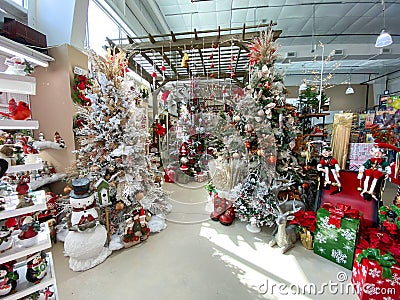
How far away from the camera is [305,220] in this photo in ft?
6.87

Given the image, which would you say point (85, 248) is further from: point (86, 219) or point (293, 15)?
point (293, 15)

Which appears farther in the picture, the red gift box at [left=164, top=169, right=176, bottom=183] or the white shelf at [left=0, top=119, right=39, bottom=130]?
the red gift box at [left=164, top=169, right=176, bottom=183]

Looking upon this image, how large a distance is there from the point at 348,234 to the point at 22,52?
12.0ft

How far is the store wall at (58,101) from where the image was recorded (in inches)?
100

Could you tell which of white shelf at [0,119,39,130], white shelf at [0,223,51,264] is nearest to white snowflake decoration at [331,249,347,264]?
white shelf at [0,223,51,264]

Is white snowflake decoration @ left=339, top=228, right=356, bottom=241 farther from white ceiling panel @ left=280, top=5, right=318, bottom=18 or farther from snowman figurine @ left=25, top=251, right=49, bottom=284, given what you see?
white ceiling panel @ left=280, top=5, right=318, bottom=18

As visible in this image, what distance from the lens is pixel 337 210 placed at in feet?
5.96

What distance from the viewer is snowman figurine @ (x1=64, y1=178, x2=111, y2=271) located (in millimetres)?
1771

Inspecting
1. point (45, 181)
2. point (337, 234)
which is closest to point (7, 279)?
point (45, 181)

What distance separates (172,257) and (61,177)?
1.86 m

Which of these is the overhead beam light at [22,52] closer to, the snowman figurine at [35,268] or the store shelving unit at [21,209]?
the store shelving unit at [21,209]

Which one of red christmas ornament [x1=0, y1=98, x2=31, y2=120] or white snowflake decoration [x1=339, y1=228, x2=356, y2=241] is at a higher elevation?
red christmas ornament [x1=0, y1=98, x2=31, y2=120]

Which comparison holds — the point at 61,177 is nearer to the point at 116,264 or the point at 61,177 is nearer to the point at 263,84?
the point at 116,264

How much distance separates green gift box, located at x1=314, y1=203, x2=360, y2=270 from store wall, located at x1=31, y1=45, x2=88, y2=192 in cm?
305
